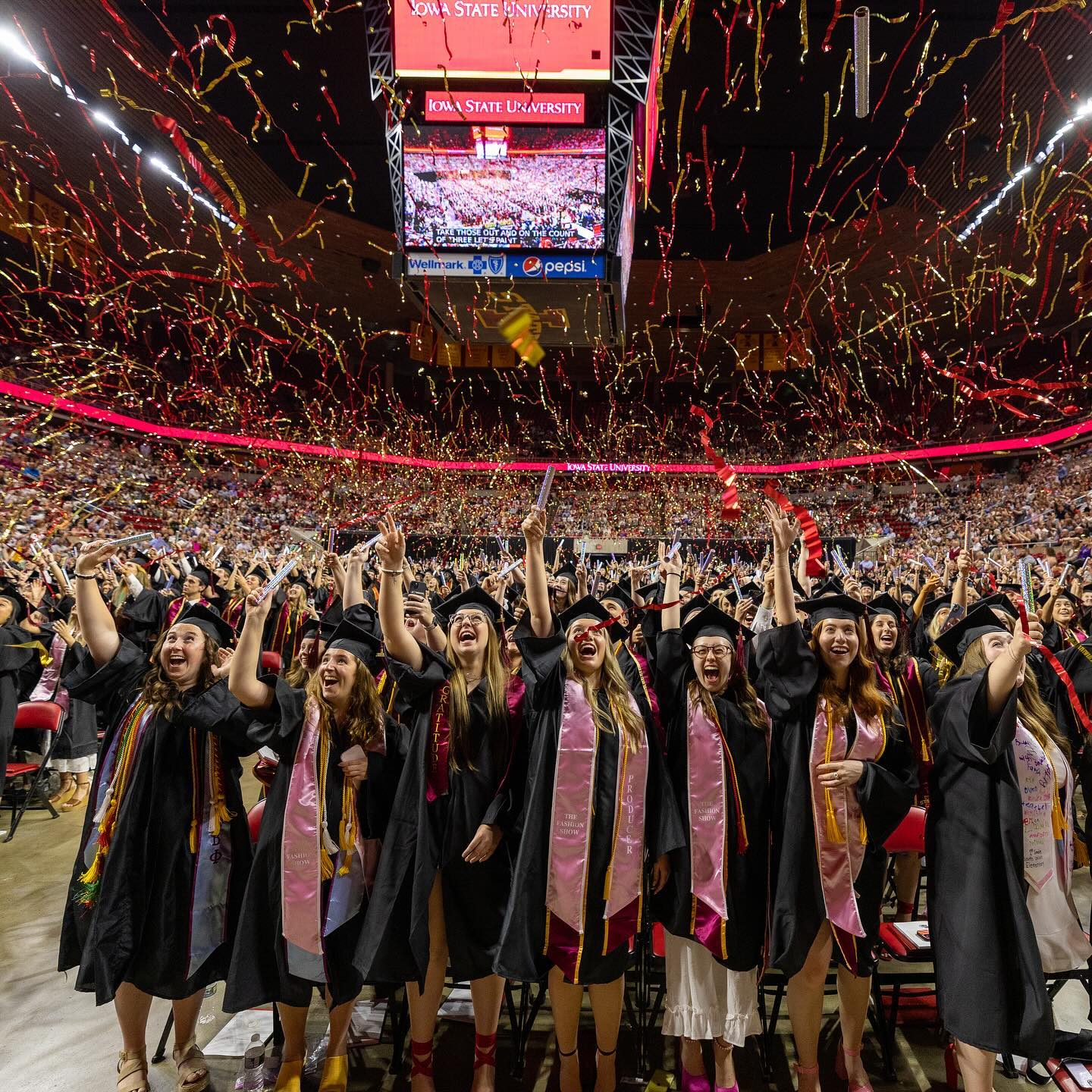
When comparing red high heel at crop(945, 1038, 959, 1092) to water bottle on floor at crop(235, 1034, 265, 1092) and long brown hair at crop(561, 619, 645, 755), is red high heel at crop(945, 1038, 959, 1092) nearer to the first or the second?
long brown hair at crop(561, 619, 645, 755)

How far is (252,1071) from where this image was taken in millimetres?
2996

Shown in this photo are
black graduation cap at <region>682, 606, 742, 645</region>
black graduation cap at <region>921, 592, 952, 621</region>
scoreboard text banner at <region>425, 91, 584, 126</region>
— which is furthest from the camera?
scoreboard text banner at <region>425, 91, 584, 126</region>

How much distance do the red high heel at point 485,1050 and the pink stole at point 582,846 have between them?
0.55m

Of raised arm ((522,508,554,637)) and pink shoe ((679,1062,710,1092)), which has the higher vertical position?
raised arm ((522,508,554,637))

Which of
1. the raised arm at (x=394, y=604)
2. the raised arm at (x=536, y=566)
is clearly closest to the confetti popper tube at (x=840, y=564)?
the raised arm at (x=536, y=566)

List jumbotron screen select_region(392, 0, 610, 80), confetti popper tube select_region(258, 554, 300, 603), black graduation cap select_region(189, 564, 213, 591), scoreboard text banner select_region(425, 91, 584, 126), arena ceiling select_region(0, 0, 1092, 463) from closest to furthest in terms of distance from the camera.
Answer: confetti popper tube select_region(258, 554, 300, 603), black graduation cap select_region(189, 564, 213, 591), jumbotron screen select_region(392, 0, 610, 80), scoreboard text banner select_region(425, 91, 584, 126), arena ceiling select_region(0, 0, 1092, 463)

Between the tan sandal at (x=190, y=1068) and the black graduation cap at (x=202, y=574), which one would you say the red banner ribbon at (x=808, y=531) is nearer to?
the tan sandal at (x=190, y=1068)

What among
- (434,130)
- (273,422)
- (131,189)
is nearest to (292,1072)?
(434,130)

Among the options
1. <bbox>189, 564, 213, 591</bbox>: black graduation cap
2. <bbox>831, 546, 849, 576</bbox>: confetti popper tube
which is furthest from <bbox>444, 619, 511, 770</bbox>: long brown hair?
<bbox>189, 564, 213, 591</bbox>: black graduation cap

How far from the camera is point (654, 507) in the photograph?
27.5 meters

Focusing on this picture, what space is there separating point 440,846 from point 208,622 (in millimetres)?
1461

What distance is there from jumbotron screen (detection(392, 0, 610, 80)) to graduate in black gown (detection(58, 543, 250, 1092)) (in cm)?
674

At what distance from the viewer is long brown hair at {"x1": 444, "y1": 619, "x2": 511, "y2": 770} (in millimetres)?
2887

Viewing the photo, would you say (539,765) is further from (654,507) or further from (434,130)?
(654,507)
